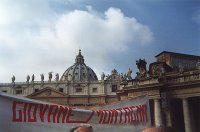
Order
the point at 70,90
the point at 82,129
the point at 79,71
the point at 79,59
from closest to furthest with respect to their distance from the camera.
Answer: the point at 82,129 → the point at 70,90 → the point at 79,71 → the point at 79,59

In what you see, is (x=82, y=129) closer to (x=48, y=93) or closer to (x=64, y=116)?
(x=64, y=116)

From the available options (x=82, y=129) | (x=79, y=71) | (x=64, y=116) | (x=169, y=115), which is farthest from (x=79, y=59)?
(x=82, y=129)

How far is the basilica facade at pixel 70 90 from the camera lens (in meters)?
77.8

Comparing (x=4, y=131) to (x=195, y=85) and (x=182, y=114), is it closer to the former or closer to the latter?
(x=195, y=85)

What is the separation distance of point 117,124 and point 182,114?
3009 centimetres

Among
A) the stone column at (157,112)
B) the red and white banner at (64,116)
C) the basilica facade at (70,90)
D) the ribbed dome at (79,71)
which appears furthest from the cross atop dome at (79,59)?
the red and white banner at (64,116)

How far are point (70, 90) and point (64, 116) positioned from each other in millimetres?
76887

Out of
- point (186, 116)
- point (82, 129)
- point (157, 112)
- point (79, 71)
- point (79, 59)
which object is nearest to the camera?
point (82, 129)

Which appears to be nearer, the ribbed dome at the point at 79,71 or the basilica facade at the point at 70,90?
the basilica facade at the point at 70,90

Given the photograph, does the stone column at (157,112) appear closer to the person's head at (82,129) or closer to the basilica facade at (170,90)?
the basilica facade at (170,90)

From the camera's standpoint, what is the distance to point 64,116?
489 centimetres

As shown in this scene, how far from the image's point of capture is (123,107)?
18.5 ft

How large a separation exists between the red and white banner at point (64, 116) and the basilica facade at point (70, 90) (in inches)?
2824

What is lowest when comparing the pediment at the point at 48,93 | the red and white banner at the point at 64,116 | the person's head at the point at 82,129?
the person's head at the point at 82,129
